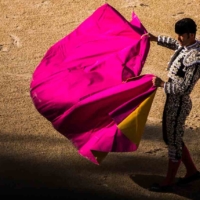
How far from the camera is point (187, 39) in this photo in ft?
19.3

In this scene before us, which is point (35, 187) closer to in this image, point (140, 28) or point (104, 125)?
point (104, 125)

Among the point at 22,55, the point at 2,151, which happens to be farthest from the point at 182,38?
the point at 22,55

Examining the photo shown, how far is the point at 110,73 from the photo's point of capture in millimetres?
6223

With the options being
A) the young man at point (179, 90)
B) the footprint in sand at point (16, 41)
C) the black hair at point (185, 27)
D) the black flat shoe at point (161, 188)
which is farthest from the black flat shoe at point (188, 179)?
the footprint in sand at point (16, 41)

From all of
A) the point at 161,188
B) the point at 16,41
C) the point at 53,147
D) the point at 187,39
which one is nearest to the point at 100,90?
the point at 187,39

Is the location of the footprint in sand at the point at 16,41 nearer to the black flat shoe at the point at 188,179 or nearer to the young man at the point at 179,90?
the young man at the point at 179,90

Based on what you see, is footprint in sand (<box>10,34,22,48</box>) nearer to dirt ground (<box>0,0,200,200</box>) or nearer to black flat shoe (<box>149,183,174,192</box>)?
dirt ground (<box>0,0,200,200</box>)

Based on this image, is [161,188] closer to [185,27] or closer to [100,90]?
[100,90]

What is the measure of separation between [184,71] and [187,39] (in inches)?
9.1

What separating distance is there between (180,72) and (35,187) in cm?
149

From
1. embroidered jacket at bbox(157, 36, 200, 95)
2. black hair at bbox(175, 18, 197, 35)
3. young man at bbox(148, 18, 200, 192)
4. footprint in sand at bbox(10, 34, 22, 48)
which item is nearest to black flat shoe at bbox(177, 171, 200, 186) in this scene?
Result: young man at bbox(148, 18, 200, 192)

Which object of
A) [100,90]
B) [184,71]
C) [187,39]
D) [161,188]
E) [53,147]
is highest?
[187,39]

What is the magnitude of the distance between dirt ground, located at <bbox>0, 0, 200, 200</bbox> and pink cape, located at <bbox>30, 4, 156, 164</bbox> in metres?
0.53

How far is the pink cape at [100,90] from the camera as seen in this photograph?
6.00 metres
